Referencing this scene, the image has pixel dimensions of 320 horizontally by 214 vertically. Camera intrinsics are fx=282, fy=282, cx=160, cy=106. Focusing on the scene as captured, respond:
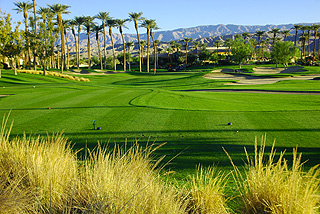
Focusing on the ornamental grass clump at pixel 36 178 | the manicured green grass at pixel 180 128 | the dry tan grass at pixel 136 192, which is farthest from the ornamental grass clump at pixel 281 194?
the ornamental grass clump at pixel 36 178

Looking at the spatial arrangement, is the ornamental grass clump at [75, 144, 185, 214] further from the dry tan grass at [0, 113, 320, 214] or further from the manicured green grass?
the manicured green grass

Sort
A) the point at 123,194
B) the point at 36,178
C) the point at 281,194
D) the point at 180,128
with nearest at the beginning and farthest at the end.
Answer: the point at 281,194 < the point at 123,194 < the point at 36,178 < the point at 180,128

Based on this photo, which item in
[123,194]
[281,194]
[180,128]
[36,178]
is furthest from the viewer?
[180,128]

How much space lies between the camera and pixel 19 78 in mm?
31969

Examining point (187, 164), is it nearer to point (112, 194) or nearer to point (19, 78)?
point (112, 194)

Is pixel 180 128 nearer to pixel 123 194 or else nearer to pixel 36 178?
pixel 36 178

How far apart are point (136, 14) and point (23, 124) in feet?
219

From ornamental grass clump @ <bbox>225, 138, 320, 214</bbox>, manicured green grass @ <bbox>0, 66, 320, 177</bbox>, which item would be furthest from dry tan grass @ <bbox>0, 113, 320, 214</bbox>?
manicured green grass @ <bbox>0, 66, 320, 177</bbox>

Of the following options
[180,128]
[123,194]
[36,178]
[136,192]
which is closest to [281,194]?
[136,192]

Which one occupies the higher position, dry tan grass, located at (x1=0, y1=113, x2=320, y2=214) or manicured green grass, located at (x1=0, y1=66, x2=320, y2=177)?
dry tan grass, located at (x1=0, y1=113, x2=320, y2=214)

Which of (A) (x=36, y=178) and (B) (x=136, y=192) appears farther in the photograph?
(A) (x=36, y=178)

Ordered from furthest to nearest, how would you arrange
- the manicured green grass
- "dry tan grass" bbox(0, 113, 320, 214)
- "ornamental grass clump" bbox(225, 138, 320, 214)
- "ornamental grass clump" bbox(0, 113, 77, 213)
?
the manicured green grass, "ornamental grass clump" bbox(0, 113, 77, 213), "dry tan grass" bbox(0, 113, 320, 214), "ornamental grass clump" bbox(225, 138, 320, 214)

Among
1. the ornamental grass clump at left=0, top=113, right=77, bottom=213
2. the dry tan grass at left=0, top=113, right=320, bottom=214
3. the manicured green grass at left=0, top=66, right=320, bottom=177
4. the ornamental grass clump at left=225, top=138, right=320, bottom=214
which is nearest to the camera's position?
the ornamental grass clump at left=225, top=138, right=320, bottom=214

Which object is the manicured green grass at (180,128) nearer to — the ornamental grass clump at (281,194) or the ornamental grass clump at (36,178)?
the ornamental grass clump at (36,178)
